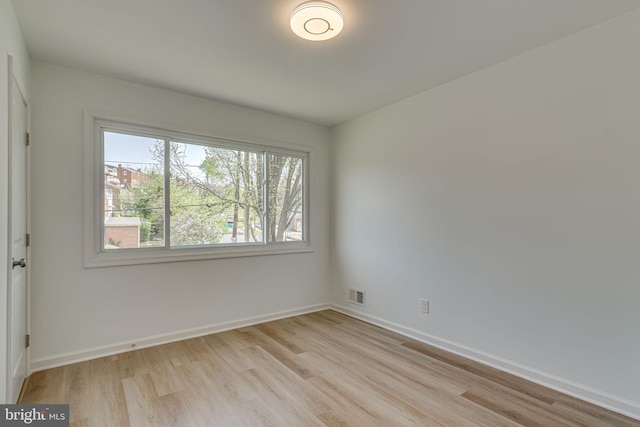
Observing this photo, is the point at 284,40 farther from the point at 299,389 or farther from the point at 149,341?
the point at 149,341

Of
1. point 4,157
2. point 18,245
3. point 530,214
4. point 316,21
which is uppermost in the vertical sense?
point 316,21

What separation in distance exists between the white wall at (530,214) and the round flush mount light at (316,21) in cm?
146

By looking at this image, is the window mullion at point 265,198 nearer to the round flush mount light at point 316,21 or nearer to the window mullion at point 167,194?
the window mullion at point 167,194

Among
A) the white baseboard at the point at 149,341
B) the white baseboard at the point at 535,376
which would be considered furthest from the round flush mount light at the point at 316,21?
the white baseboard at the point at 149,341

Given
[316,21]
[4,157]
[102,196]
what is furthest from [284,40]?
[102,196]

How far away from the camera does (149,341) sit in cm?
298

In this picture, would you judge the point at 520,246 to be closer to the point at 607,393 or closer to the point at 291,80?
the point at 607,393

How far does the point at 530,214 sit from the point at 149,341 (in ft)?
11.3

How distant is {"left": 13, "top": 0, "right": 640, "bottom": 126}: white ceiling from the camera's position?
6.26 ft

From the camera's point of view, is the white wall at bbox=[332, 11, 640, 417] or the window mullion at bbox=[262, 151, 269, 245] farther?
the window mullion at bbox=[262, 151, 269, 245]

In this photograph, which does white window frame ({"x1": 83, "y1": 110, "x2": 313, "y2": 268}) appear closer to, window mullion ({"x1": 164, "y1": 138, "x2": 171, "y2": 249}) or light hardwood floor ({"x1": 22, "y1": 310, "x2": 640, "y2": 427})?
window mullion ({"x1": 164, "y1": 138, "x2": 171, "y2": 249})

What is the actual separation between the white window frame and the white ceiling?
1.32ft

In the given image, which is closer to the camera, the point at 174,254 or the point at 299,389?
the point at 299,389

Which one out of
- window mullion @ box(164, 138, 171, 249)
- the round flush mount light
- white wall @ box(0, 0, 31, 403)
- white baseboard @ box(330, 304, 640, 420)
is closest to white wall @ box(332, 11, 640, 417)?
white baseboard @ box(330, 304, 640, 420)
